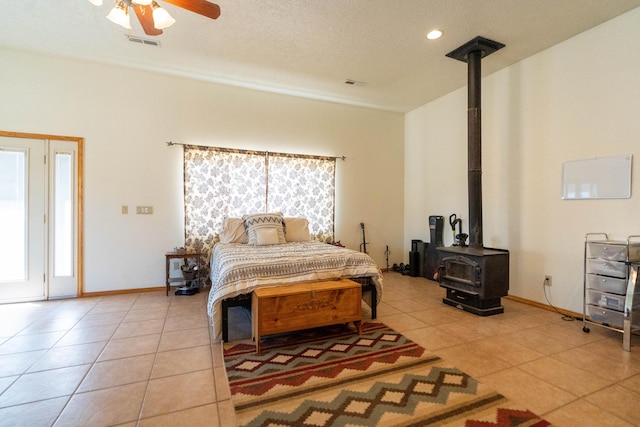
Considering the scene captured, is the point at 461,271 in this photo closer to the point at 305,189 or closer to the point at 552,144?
the point at 552,144

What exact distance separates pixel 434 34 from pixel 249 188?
312cm

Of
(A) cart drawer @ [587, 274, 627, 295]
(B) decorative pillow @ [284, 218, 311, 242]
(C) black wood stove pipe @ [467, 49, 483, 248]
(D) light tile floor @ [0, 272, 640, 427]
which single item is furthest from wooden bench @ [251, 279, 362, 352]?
(A) cart drawer @ [587, 274, 627, 295]

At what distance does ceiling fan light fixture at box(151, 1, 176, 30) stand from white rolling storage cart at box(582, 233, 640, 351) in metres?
4.01

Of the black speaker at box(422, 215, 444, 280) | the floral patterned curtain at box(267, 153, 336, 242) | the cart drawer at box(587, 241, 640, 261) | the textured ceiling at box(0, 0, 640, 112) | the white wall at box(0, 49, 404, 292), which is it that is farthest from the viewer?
the black speaker at box(422, 215, 444, 280)

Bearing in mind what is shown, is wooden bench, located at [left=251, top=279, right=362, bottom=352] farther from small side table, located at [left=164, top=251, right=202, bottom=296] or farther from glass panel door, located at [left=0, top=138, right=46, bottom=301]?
glass panel door, located at [left=0, top=138, right=46, bottom=301]

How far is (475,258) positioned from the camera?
3299 mm

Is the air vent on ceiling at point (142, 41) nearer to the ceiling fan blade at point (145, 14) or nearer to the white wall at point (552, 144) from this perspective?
the ceiling fan blade at point (145, 14)

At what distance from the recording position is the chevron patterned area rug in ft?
5.38

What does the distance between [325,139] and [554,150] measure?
3.18m

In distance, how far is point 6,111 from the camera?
3.60m

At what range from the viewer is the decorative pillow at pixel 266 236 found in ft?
12.9

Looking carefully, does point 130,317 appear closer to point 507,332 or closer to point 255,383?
point 255,383

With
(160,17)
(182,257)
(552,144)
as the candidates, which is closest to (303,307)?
(182,257)

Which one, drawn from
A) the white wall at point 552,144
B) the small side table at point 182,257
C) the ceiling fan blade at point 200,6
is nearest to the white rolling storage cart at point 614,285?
the white wall at point 552,144
